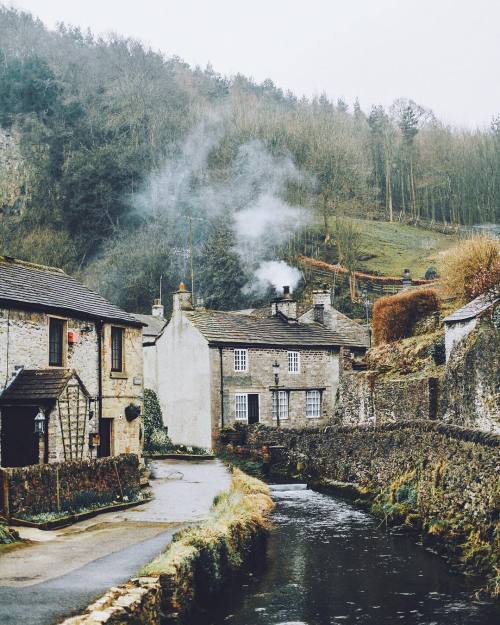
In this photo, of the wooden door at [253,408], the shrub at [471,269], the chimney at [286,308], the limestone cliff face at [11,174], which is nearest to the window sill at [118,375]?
the wooden door at [253,408]

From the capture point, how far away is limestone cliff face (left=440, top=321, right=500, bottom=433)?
24516mm

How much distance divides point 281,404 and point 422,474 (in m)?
18.9

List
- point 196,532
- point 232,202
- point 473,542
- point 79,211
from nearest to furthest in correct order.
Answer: point 196,532 → point 473,542 → point 232,202 → point 79,211

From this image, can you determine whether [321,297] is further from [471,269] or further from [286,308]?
[471,269]

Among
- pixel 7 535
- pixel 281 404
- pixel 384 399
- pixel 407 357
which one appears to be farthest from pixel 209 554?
pixel 281 404

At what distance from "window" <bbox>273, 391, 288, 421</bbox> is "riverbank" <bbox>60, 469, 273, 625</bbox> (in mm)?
21195

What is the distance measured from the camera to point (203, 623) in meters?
11.2

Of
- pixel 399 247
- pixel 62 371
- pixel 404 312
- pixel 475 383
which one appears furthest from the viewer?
pixel 399 247

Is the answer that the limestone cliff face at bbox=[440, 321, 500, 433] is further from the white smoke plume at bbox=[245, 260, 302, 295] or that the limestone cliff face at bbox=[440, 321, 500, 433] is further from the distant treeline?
the distant treeline

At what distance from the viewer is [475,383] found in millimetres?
25484

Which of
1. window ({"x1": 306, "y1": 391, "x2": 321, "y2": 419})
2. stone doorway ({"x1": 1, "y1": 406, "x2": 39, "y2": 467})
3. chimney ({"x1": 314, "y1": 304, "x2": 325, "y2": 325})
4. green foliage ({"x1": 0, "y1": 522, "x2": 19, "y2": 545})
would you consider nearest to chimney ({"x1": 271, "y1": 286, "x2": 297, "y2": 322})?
chimney ({"x1": 314, "y1": 304, "x2": 325, "y2": 325})

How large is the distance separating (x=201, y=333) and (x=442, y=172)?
51.8 meters

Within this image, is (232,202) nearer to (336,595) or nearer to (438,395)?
(438,395)

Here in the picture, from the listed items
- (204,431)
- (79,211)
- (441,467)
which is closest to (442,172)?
(79,211)
